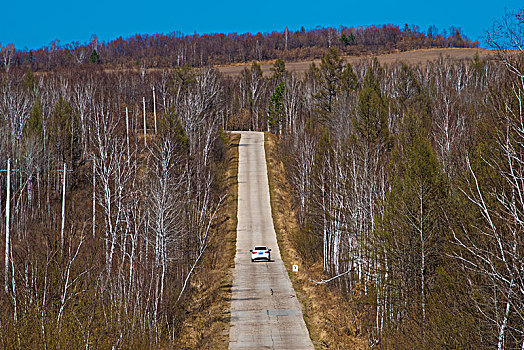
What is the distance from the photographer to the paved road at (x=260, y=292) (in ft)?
76.4

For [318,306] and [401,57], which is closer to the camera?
[318,306]

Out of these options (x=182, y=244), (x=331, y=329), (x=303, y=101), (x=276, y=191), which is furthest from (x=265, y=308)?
(x=303, y=101)

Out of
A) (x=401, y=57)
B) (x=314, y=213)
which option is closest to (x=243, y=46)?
(x=401, y=57)

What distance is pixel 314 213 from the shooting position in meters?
39.2

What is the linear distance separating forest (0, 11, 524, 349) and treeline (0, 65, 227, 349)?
180 mm

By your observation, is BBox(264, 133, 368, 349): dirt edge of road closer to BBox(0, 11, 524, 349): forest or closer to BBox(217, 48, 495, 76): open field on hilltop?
BBox(0, 11, 524, 349): forest

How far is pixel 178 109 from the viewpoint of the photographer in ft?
219

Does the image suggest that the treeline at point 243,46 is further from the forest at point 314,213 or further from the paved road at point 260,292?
the paved road at point 260,292

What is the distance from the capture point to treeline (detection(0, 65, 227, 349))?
56.6 ft

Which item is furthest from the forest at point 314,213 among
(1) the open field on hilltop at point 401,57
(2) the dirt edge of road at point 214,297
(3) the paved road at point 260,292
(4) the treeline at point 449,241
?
(1) the open field on hilltop at point 401,57

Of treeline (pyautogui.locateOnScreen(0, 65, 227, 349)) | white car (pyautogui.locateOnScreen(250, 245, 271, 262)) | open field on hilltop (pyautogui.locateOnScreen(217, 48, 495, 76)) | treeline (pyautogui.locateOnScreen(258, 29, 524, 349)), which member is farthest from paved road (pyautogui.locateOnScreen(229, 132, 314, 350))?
open field on hilltop (pyautogui.locateOnScreen(217, 48, 495, 76))

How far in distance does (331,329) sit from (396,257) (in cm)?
517

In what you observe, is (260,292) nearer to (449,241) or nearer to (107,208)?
(107,208)

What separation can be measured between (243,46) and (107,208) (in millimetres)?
137730
